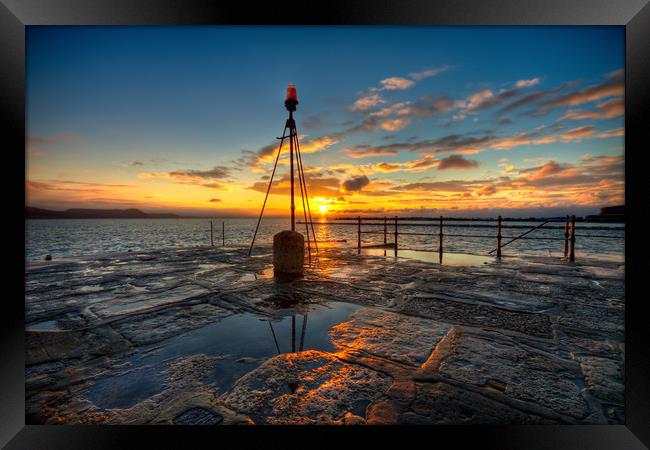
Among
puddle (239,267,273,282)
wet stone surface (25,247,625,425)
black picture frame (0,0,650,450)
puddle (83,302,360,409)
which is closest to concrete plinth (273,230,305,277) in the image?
puddle (239,267,273,282)

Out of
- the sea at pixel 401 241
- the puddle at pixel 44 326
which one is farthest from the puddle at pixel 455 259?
the puddle at pixel 44 326

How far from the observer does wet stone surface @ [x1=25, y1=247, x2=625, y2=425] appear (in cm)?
171

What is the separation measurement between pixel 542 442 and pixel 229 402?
6.62 feet

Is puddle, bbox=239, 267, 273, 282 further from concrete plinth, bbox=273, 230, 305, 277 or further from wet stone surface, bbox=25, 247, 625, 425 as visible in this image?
wet stone surface, bbox=25, 247, 625, 425

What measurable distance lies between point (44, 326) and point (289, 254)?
12.3 feet

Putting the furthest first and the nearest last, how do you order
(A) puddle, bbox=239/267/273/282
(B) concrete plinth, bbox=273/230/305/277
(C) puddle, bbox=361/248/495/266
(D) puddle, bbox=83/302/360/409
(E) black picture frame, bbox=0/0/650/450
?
(C) puddle, bbox=361/248/495/266, (B) concrete plinth, bbox=273/230/305/277, (A) puddle, bbox=239/267/273/282, (D) puddle, bbox=83/302/360/409, (E) black picture frame, bbox=0/0/650/450

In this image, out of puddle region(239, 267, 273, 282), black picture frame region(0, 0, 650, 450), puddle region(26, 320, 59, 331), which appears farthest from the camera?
puddle region(239, 267, 273, 282)

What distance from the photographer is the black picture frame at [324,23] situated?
1518 millimetres

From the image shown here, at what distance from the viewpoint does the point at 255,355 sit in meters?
2.39

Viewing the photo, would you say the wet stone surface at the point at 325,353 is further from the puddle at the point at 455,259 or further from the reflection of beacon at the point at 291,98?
the reflection of beacon at the point at 291,98

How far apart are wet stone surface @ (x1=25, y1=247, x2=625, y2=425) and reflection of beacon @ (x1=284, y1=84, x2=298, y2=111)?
4.07 meters
